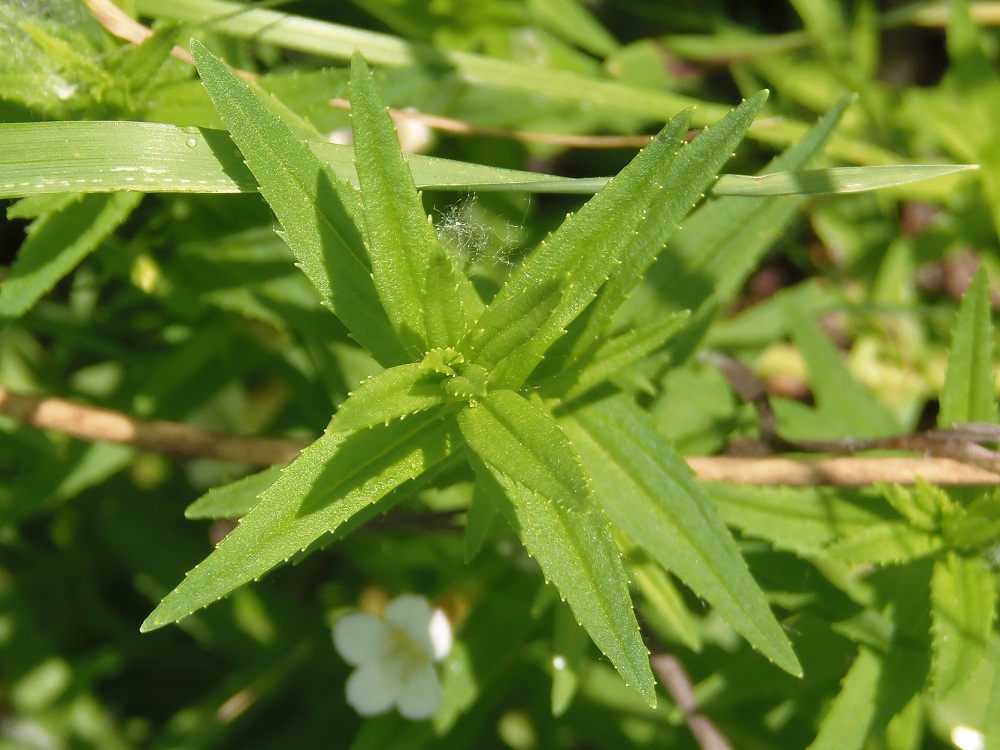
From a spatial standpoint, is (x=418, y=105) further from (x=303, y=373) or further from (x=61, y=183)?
(x=61, y=183)

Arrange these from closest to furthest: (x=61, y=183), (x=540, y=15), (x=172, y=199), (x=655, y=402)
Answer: (x=61, y=183) → (x=172, y=199) → (x=655, y=402) → (x=540, y=15)

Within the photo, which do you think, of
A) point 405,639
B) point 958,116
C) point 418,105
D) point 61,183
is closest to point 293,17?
point 418,105

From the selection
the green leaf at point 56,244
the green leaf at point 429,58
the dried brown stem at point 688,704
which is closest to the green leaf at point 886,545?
the dried brown stem at point 688,704

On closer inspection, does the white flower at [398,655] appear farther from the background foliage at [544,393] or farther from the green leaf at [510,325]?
the green leaf at [510,325]

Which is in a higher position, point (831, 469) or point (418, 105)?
point (418, 105)

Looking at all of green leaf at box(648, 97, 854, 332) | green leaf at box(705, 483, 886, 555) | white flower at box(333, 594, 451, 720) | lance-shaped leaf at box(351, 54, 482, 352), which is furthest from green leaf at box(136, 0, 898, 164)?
white flower at box(333, 594, 451, 720)

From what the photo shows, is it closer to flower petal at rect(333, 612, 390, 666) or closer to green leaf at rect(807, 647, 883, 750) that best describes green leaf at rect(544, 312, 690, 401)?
green leaf at rect(807, 647, 883, 750)
